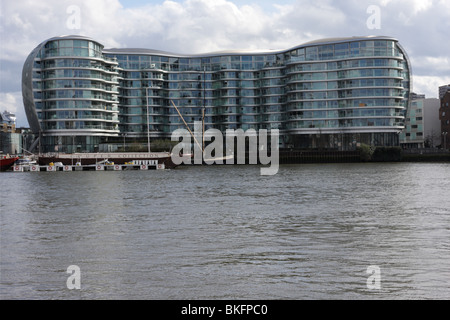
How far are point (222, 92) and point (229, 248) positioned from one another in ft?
409

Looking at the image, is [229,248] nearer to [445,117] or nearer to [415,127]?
[445,117]

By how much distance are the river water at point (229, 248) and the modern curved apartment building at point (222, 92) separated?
86132 mm

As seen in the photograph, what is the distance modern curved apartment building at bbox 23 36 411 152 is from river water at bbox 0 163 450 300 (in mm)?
Answer: 86132

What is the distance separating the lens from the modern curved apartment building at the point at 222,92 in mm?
120875

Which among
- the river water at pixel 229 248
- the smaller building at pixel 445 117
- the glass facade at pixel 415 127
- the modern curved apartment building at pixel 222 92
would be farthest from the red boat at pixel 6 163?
the glass facade at pixel 415 127

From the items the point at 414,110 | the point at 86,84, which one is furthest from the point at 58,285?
the point at 414,110

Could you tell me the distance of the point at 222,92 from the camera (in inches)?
5640

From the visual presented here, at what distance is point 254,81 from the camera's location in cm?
14350

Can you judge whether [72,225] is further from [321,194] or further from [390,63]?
[390,63]

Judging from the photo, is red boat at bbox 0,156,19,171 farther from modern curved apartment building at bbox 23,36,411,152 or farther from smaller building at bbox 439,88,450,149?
smaller building at bbox 439,88,450,149

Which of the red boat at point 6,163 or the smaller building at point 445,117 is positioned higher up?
the smaller building at point 445,117

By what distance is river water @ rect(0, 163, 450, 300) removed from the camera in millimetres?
14656

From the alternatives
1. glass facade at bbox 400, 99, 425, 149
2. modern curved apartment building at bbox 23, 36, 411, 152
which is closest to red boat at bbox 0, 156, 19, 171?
modern curved apartment building at bbox 23, 36, 411, 152

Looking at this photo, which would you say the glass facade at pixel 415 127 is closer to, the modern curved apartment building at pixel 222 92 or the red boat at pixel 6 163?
the modern curved apartment building at pixel 222 92
